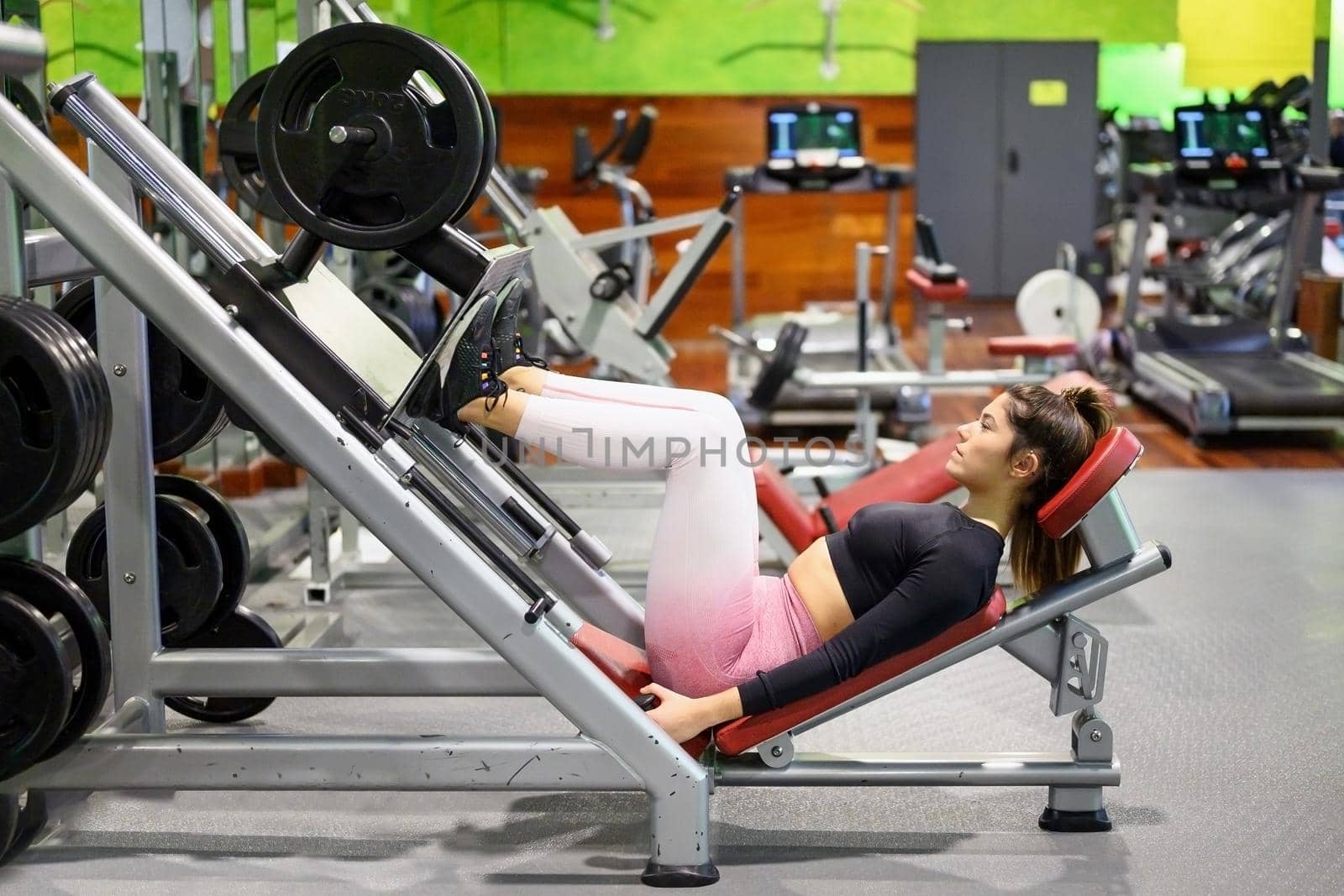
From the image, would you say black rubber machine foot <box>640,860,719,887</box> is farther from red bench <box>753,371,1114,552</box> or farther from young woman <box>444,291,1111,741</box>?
red bench <box>753,371,1114,552</box>

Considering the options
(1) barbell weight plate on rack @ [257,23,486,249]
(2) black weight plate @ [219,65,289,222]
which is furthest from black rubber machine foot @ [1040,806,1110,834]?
(2) black weight plate @ [219,65,289,222]

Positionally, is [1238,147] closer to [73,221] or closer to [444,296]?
[444,296]

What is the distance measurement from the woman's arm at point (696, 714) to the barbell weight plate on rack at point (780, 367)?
260 cm

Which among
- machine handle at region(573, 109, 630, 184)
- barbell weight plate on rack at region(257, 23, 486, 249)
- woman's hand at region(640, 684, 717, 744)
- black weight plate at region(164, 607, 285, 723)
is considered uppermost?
machine handle at region(573, 109, 630, 184)

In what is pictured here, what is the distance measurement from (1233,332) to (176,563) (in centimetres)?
564

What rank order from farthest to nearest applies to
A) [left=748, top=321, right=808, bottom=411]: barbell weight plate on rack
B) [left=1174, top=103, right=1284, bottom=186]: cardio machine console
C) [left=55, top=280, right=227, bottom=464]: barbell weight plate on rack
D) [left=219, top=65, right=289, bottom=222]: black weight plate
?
[left=1174, top=103, right=1284, bottom=186]: cardio machine console → [left=748, top=321, right=808, bottom=411]: barbell weight plate on rack → [left=219, top=65, right=289, bottom=222]: black weight plate → [left=55, top=280, right=227, bottom=464]: barbell weight plate on rack

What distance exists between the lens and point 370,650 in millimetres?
2561

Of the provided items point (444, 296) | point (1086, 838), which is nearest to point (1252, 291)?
point (444, 296)

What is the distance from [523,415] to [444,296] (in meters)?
3.89

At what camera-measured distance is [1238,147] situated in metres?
6.71

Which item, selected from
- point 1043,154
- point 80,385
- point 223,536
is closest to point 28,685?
point 80,385

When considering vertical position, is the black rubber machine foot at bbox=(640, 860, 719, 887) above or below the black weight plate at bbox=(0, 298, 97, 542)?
below

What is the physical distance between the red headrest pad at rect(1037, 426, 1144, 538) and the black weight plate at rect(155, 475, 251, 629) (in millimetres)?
1472

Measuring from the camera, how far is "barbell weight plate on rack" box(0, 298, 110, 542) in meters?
2.09
